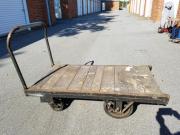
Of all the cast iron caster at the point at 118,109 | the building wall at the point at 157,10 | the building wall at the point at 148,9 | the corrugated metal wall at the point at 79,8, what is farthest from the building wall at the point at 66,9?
the cast iron caster at the point at 118,109

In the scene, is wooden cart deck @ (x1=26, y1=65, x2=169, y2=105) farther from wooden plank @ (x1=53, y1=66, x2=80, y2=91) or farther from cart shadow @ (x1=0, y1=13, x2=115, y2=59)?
cart shadow @ (x1=0, y1=13, x2=115, y2=59)

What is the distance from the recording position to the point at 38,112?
11.1 ft

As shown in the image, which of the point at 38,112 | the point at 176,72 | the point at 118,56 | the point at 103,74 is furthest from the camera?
the point at 118,56

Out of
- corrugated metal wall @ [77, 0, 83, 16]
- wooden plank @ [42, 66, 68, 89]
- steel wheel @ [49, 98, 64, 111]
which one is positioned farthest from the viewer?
corrugated metal wall @ [77, 0, 83, 16]

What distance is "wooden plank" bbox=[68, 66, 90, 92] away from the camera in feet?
9.95

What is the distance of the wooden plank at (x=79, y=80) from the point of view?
303cm

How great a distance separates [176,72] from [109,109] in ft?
9.09

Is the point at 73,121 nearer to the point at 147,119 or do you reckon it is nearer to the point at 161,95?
the point at 147,119

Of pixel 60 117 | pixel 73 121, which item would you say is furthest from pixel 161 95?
pixel 60 117

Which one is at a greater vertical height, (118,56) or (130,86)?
(130,86)

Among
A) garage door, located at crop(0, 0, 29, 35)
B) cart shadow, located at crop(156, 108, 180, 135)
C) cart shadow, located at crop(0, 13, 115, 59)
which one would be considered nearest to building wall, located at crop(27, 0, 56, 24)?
garage door, located at crop(0, 0, 29, 35)

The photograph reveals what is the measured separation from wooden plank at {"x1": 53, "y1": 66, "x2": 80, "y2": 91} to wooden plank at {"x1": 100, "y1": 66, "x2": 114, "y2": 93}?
0.63 metres

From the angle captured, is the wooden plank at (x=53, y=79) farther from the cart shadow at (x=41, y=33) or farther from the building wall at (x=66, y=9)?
the building wall at (x=66, y=9)

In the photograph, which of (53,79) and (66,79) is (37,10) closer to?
(53,79)
